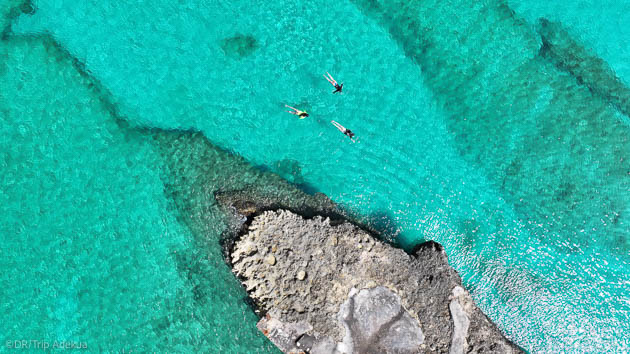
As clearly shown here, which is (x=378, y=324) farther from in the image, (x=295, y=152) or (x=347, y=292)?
(x=295, y=152)

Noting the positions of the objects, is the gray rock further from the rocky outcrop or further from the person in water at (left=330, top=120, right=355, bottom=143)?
the person in water at (left=330, top=120, right=355, bottom=143)

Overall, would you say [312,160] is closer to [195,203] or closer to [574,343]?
[195,203]

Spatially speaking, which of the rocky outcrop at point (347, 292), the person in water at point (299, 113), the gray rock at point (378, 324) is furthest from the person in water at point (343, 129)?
the gray rock at point (378, 324)

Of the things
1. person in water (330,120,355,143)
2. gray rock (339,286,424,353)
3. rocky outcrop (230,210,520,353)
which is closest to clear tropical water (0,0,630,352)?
person in water (330,120,355,143)

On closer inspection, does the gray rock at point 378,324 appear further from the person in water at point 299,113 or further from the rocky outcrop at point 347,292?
the person in water at point 299,113

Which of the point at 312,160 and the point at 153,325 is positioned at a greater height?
the point at 312,160

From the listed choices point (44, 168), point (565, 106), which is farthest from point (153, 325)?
point (565, 106)
